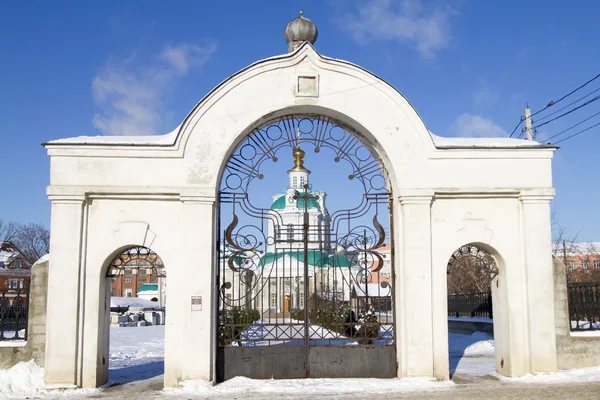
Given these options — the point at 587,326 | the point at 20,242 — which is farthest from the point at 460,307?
the point at 20,242

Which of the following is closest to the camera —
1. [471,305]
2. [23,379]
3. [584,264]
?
[23,379]

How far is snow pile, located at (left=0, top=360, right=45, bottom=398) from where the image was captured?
406 inches

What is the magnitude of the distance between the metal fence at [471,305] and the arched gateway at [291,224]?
308 inches

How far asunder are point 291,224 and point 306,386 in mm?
2853

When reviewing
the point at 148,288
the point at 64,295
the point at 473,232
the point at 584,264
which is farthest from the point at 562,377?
the point at 148,288

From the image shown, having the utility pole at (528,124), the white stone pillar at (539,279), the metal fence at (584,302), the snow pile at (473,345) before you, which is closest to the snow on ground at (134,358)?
the white stone pillar at (539,279)

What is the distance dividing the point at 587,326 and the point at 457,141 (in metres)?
5.01

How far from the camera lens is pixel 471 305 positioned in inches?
821

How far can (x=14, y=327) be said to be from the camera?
464 inches

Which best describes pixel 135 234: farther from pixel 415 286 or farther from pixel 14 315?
pixel 415 286

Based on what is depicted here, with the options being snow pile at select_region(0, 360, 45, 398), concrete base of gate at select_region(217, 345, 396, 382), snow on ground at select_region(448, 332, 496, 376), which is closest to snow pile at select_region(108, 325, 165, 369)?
snow pile at select_region(0, 360, 45, 398)

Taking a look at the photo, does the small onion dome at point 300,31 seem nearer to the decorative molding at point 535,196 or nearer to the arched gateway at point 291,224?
the arched gateway at point 291,224

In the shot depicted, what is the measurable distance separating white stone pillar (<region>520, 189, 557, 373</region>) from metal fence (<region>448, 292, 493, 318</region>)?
316 inches

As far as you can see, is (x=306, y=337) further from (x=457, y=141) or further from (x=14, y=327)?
(x=14, y=327)
